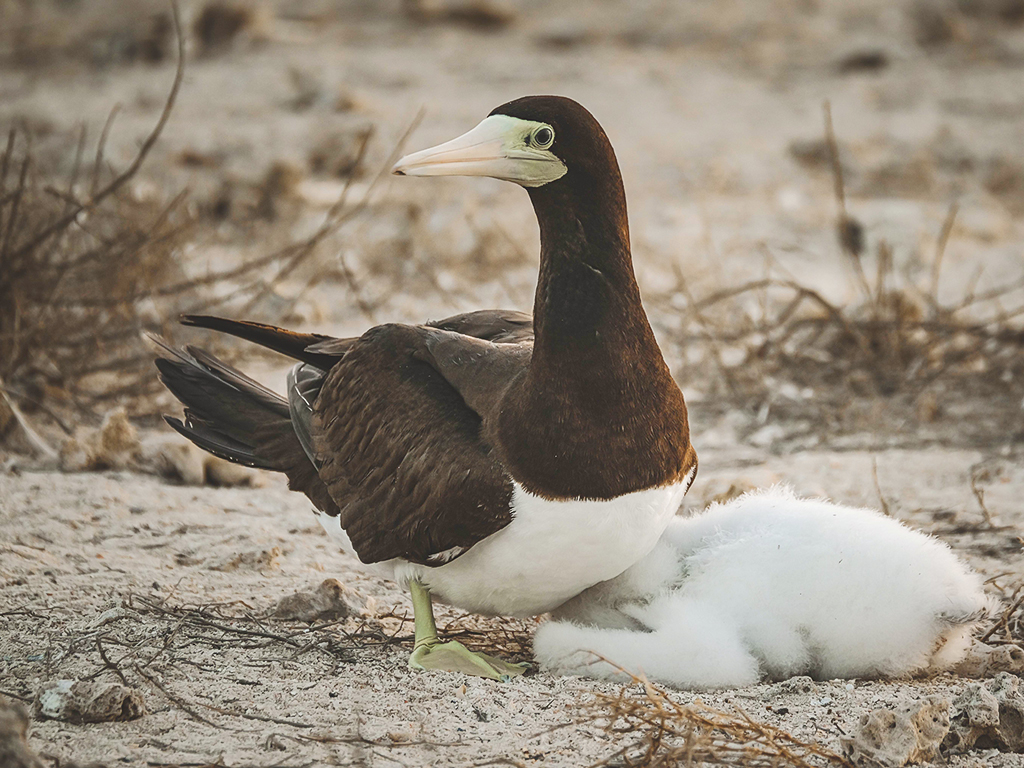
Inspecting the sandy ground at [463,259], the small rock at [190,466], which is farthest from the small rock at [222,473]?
the sandy ground at [463,259]

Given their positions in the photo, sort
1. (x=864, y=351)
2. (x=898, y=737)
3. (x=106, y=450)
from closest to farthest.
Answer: (x=898, y=737)
(x=106, y=450)
(x=864, y=351)

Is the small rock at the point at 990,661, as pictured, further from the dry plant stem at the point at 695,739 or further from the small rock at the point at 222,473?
the small rock at the point at 222,473

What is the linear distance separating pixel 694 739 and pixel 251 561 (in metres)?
1.95

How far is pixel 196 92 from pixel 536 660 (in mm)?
9577

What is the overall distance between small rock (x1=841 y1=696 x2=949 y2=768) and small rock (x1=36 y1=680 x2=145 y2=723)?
170 centimetres

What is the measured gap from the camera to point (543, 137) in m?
3.20

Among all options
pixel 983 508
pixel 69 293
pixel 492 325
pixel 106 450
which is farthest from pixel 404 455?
pixel 69 293

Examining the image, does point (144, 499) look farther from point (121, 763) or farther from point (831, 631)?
point (831, 631)

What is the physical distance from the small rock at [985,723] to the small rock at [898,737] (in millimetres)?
94

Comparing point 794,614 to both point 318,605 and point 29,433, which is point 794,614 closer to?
point 318,605

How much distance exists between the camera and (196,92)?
1181 centimetres

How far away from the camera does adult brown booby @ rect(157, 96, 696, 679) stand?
3199mm

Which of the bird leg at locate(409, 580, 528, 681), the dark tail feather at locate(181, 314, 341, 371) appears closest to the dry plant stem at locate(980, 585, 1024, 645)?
the bird leg at locate(409, 580, 528, 681)

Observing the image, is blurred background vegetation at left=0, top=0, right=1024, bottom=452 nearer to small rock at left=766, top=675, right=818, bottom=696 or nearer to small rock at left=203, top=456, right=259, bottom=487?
small rock at left=203, top=456, right=259, bottom=487
